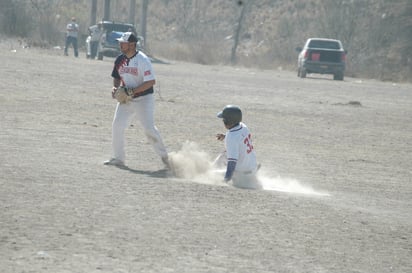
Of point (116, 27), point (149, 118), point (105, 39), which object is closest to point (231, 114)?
point (149, 118)

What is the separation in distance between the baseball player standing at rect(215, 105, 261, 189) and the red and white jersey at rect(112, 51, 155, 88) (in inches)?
56.3

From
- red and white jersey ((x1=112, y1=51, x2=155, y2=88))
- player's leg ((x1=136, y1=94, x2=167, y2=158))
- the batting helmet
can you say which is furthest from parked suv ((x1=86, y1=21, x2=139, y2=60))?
the batting helmet

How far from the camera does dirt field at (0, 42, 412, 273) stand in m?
8.06

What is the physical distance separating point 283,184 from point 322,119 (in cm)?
1179

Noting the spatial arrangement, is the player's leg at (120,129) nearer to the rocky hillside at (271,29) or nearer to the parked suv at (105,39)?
the parked suv at (105,39)

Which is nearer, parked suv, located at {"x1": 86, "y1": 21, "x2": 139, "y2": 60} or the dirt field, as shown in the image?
the dirt field

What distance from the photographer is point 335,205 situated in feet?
37.8

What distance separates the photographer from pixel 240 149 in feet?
40.0

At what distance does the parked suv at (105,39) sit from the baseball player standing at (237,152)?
39.8 metres

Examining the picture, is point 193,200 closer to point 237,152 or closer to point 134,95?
point 237,152

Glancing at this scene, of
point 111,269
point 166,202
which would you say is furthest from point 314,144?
point 111,269

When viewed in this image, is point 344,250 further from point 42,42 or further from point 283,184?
point 42,42

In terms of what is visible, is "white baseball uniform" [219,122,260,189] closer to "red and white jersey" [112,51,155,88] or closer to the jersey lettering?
"red and white jersey" [112,51,155,88]

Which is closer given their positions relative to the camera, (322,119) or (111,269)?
(111,269)
